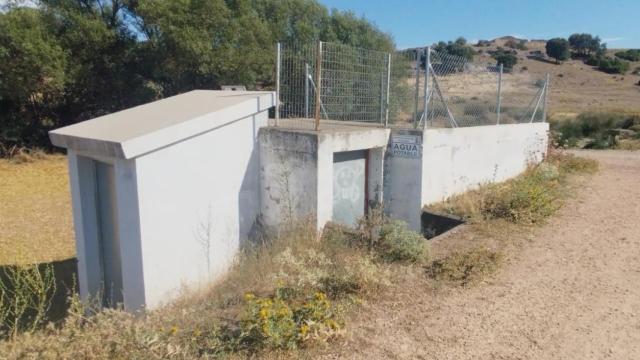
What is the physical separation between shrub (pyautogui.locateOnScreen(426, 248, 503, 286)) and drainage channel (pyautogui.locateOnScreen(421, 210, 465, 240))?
1248mm

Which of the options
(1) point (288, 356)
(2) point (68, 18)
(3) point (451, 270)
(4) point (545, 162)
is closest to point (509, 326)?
(3) point (451, 270)

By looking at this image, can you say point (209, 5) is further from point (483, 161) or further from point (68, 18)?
point (483, 161)

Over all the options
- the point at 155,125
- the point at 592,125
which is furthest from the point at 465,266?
the point at 592,125

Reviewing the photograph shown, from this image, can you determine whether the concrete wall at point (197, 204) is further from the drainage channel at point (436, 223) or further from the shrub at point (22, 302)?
the drainage channel at point (436, 223)

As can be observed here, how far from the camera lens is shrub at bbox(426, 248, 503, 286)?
189 inches

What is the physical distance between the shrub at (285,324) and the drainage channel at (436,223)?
349 cm

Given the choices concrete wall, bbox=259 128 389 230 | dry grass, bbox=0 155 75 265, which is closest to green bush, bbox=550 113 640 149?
concrete wall, bbox=259 128 389 230

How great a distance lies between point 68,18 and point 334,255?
1507cm

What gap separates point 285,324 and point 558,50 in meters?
64.1

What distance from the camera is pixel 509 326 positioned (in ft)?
12.7

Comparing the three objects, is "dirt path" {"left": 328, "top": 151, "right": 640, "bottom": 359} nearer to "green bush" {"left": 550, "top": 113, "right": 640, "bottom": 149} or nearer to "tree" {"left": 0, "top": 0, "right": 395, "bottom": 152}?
"tree" {"left": 0, "top": 0, "right": 395, "bottom": 152}

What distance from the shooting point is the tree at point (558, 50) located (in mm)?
56219

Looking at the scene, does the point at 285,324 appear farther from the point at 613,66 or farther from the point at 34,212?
the point at 613,66

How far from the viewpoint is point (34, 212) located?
10.3m
